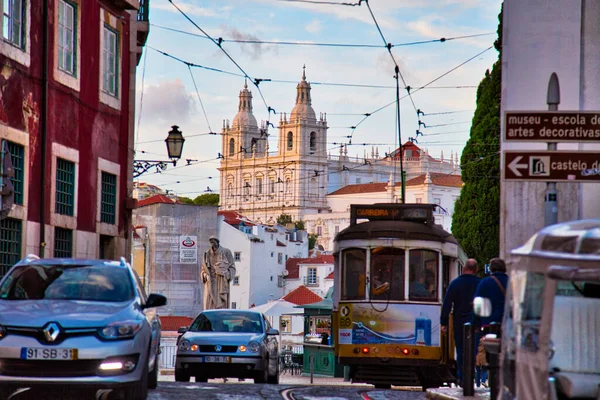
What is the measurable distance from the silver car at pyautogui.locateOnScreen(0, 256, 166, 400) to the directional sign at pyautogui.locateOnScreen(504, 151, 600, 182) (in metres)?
3.79

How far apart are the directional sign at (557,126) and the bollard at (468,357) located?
6.82ft

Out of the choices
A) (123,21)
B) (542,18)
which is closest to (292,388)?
(542,18)

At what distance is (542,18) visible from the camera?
17797 mm

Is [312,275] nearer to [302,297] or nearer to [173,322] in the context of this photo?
[302,297]

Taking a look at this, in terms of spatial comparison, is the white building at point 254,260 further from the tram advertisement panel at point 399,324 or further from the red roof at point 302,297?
the tram advertisement panel at point 399,324

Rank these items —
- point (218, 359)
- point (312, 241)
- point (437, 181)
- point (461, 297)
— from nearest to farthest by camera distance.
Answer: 1. point (461, 297)
2. point (218, 359)
3. point (312, 241)
4. point (437, 181)

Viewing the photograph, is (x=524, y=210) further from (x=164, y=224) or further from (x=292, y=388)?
(x=164, y=224)

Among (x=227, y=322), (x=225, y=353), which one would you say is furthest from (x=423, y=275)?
(x=225, y=353)

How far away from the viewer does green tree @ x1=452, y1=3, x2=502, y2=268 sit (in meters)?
43.6

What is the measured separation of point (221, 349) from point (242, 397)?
5099 mm

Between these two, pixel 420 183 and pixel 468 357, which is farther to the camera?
pixel 420 183

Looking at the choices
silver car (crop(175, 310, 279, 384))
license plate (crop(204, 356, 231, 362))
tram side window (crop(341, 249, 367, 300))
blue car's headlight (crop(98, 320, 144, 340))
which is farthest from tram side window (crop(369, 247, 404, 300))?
blue car's headlight (crop(98, 320, 144, 340))

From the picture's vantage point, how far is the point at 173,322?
7556 cm

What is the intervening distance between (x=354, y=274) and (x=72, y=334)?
9.95 m
